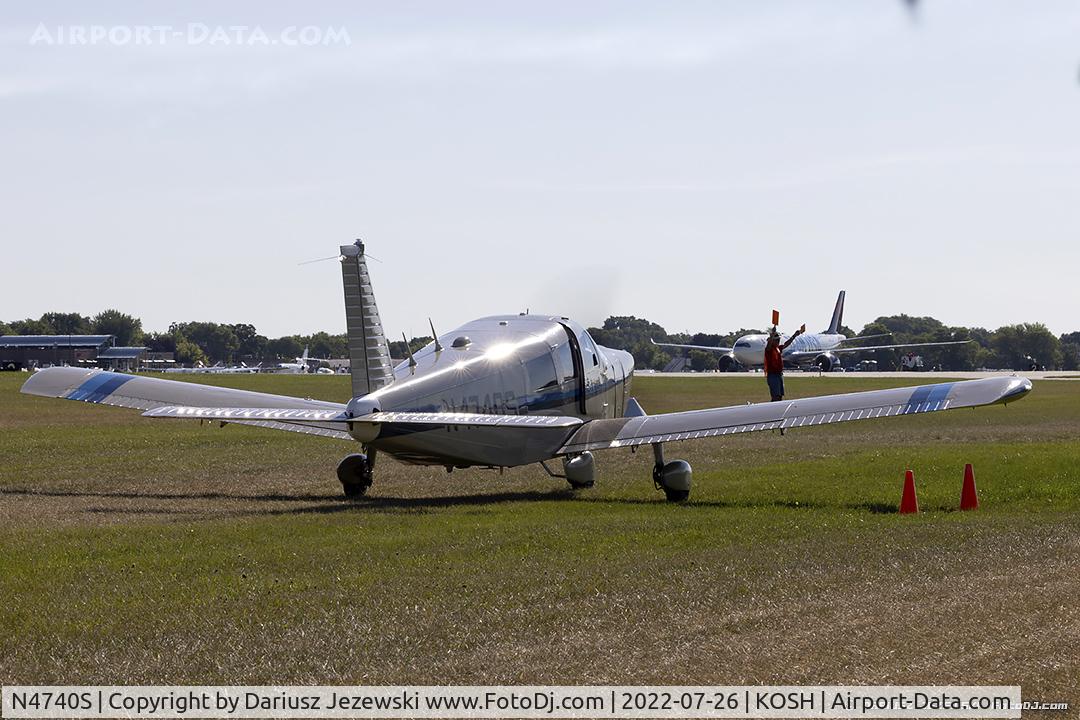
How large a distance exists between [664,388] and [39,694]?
73.2 m

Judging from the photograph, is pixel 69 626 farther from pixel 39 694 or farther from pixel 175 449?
pixel 175 449

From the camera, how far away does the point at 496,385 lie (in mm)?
20844

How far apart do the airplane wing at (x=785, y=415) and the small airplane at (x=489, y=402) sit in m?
0.02

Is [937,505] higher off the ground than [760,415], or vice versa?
[760,415]

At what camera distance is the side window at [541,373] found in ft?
71.8

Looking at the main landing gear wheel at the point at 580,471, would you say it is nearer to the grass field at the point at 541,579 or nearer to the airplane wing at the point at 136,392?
the grass field at the point at 541,579

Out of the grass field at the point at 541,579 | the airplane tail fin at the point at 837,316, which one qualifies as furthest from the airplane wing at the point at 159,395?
the airplane tail fin at the point at 837,316

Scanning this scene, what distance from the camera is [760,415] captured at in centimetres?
2123

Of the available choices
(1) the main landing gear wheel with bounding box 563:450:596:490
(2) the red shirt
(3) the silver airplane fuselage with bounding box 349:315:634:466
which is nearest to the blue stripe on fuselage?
(3) the silver airplane fuselage with bounding box 349:315:634:466

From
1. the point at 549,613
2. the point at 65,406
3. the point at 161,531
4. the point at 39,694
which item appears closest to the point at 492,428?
the point at 161,531

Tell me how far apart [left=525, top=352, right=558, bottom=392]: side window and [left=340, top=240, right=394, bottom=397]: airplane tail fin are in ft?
10.8

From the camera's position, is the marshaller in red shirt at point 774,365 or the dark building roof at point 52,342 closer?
the marshaller in red shirt at point 774,365

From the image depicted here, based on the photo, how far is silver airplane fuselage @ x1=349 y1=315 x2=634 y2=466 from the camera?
19031 mm

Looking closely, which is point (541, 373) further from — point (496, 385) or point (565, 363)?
point (496, 385)
